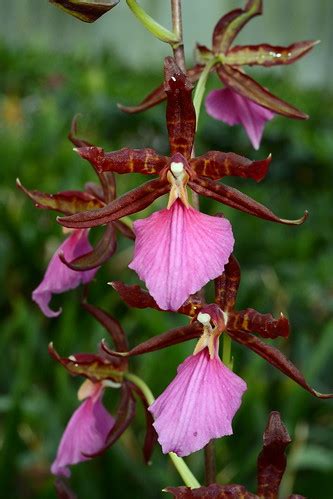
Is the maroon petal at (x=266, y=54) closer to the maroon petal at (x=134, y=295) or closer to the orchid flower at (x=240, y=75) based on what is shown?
the orchid flower at (x=240, y=75)

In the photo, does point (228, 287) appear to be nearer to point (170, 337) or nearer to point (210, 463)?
point (170, 337)

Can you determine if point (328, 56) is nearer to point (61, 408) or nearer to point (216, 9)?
point (216, 9)

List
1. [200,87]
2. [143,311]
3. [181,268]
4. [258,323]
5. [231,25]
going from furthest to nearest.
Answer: [143,311], [231,25], [200,87], [258,323], [181,268]

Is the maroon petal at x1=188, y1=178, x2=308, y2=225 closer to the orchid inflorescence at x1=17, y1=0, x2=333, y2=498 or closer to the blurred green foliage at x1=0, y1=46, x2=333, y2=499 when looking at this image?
the orchid inflorescence at x1=17, y1=0, x2=333, y2=498

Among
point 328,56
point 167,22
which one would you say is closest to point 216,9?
point 167,22

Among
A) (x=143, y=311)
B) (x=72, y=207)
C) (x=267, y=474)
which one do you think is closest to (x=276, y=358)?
(x=267, y=474)

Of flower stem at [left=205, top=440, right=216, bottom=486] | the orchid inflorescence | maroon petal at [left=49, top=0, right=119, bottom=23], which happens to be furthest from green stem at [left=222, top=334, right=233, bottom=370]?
maroon petal at [left=49, top=0, right=119, bottom=23]

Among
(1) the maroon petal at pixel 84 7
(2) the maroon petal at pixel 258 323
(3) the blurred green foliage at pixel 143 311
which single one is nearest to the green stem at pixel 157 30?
(1) the maroon petal at pixel 84 7

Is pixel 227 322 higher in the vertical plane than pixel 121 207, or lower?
lower
